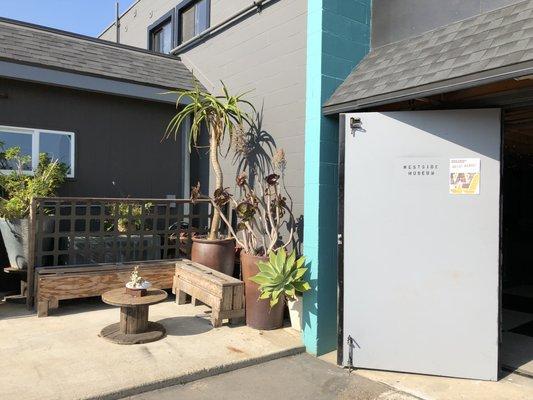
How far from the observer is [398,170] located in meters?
4.03

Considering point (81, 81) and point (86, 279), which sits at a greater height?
point (81, 81)

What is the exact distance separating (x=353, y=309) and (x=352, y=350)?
369 millimetres

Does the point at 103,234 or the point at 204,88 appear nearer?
the point at 103,234

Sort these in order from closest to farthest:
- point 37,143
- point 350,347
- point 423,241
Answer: point 423,241, point 350,347, point 37,143

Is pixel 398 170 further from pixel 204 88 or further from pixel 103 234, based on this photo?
pixel 204 88

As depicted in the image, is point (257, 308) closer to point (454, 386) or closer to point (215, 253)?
point (215, 253)

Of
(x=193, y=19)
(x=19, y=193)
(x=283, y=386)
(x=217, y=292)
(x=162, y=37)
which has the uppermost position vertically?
(x=162, y=37)

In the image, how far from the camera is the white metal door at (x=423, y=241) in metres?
3.80

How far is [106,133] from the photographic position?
22.7ft

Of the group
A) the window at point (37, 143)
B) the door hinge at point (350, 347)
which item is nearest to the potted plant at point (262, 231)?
the door hinge at point (350, 347)

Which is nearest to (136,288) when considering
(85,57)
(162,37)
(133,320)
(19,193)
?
(133,320)

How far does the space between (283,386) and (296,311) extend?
4.23 ft

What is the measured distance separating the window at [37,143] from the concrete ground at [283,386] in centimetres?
417

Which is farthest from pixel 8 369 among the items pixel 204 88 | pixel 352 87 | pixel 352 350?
pixel 204 88
